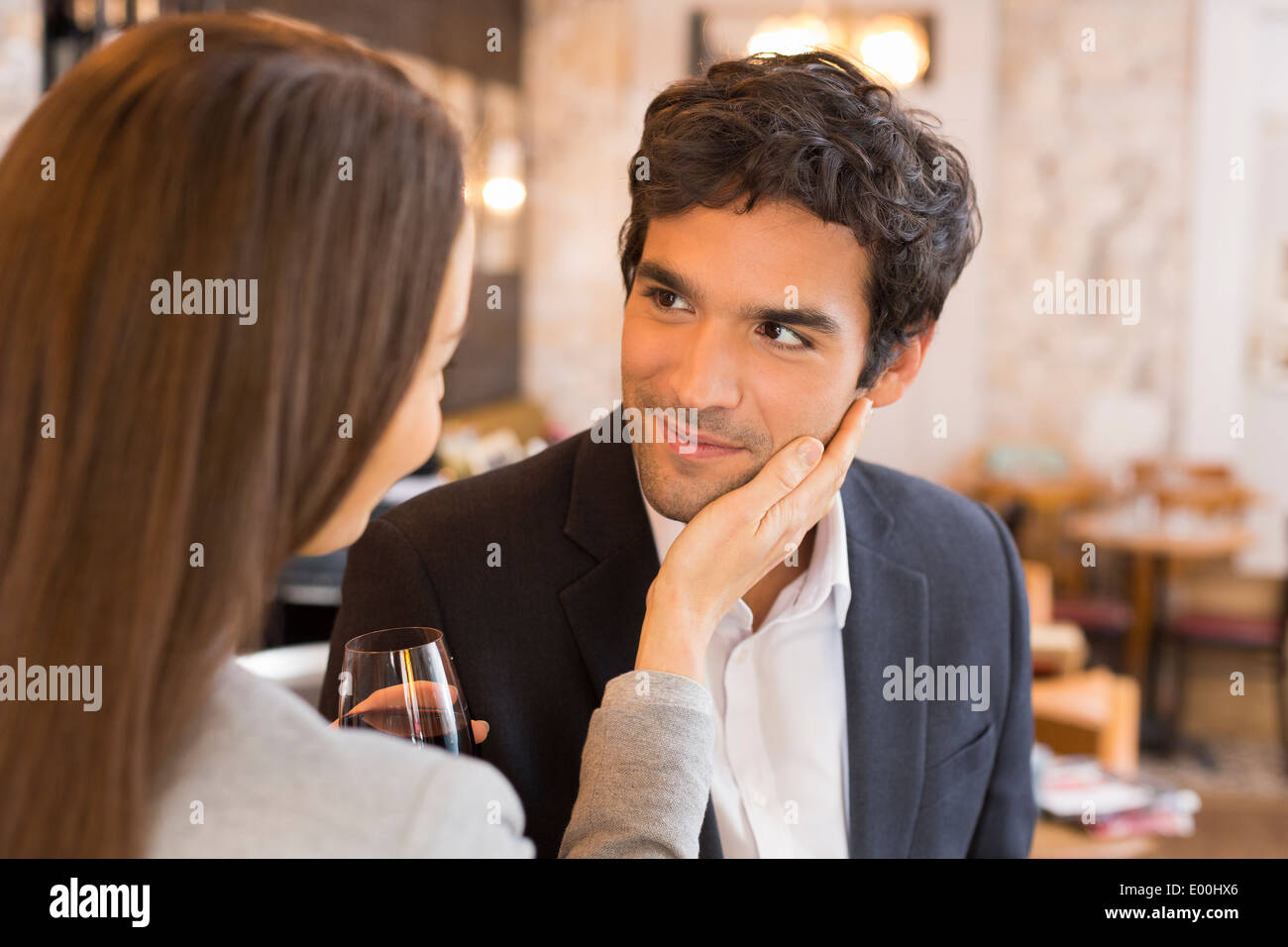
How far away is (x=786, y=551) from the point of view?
133 centimetres

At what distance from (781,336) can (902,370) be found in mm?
312

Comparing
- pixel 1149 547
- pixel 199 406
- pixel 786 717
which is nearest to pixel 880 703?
pixel 786 717

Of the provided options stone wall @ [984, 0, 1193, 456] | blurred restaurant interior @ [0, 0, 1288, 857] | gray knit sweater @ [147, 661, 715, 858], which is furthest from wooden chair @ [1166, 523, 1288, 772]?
gray knit sweater @ [147, 661, 715, 858]

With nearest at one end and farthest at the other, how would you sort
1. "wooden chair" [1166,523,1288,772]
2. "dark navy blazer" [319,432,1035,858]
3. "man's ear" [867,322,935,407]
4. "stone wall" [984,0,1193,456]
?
"dark navy blazer" [319,432,1035,858], "man's ear" [867,322,935,407], "wooden chair" [1166,523,1288,772], "stone wall" [984,0,1193,456]

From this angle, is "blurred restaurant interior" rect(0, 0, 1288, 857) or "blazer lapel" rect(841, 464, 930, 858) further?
"blurred restaurant interior" rect(0, 0, 1288, 857)

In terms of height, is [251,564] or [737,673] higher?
[251,564]

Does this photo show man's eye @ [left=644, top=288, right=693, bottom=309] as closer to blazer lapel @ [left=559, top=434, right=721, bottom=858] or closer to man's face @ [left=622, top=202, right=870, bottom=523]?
man's face @ [left=622, top=202, right=870, bottom=523]

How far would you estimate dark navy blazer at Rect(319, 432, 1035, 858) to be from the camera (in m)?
1.35

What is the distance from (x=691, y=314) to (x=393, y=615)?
50 cm

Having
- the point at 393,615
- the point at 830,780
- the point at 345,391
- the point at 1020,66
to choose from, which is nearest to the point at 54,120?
the point at 345,391

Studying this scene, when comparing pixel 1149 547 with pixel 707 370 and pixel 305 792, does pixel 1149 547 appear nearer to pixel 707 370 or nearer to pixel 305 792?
pixel 707 370

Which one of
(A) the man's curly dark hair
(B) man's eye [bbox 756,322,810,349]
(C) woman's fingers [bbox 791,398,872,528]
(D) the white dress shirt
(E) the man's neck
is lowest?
(D) the white dress shirt
